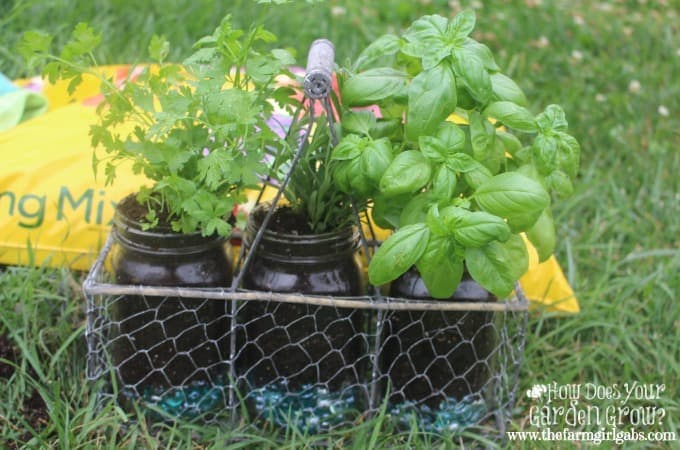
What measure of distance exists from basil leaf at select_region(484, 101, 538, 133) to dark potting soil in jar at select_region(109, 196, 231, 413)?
1.25ft

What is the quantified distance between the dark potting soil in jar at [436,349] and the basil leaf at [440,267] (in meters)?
0.10

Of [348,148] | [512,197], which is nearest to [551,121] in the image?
[512,197]

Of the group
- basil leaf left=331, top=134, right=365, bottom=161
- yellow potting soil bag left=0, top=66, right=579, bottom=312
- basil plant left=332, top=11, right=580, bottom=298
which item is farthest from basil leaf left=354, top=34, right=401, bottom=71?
yellow potting soil bag left=0, top=66, right=579, bottom=312

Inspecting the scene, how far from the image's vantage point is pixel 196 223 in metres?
1.04

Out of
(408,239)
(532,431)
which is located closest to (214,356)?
(408,239)

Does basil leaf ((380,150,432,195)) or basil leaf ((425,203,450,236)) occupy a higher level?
basil leaf ((380,150,432,195))

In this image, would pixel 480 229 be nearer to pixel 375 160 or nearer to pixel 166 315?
pixel 375 160

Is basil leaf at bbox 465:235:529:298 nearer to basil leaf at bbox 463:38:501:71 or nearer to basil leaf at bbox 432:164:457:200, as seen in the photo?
basil leaf at bbox 432:164:457:200

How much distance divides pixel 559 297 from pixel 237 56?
748 mm

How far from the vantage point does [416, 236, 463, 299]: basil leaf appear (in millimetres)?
942

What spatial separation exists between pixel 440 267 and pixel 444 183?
0.33ft

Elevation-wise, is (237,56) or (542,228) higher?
(237,56)

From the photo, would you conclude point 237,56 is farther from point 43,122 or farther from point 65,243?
point 43,122

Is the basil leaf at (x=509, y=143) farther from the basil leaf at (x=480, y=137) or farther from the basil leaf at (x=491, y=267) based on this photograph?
the basil leaf at (x=491, y=267)
